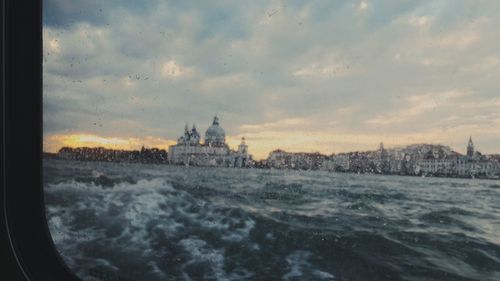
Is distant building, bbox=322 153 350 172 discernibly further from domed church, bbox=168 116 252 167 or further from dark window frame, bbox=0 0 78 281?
dark window frame, bbox=0 0 78 281

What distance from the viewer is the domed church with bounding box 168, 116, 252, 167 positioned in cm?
233

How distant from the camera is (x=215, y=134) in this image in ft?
8.18

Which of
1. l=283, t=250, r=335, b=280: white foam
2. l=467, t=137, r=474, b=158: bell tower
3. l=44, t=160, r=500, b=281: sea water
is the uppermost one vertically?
l=467, t=137, r=474, b=158: bell tower

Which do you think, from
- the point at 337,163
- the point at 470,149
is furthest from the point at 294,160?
the point at 470,149

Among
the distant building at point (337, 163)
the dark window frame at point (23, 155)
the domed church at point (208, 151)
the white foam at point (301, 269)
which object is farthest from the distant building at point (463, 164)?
the dark window frame at point (23, 155)

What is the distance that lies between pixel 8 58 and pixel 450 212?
6.03 feet

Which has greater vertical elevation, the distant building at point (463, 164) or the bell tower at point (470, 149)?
the bell tower at point (470, 149)

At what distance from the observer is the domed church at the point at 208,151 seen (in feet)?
7.65

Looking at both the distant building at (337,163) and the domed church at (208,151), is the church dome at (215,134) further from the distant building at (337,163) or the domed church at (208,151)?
the distant building at (337,163)

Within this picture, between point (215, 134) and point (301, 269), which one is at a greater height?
point (215, 134)

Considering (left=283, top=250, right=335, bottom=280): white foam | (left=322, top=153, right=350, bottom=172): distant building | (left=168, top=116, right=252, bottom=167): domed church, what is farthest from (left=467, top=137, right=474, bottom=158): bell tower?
(left=168, top=116, right=252, bottom=167): domed church

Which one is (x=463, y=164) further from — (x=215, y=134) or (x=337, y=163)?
(x=215, y=134)

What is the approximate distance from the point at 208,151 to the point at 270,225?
766mm

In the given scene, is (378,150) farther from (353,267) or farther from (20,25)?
(20,25)
